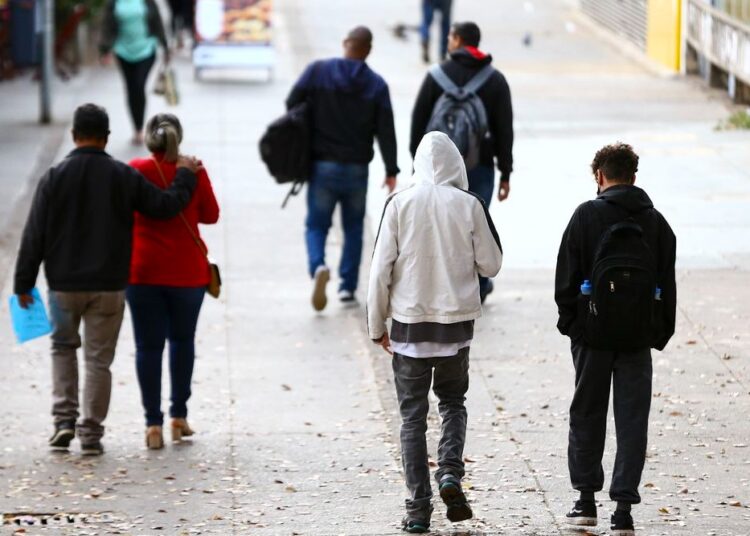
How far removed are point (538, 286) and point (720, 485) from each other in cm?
427

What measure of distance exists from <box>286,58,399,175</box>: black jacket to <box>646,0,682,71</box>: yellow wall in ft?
37.8

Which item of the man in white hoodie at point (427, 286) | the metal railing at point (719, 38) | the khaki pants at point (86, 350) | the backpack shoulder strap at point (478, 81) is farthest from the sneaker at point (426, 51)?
the man in white hoodie at point (427, 286)

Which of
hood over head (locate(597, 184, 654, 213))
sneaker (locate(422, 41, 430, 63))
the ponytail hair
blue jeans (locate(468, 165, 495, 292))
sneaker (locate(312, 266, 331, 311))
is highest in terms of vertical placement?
hood over head (locate(597, 184, 654, 213))

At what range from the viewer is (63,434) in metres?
8.08

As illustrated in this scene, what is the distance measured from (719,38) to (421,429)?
13.8 meters

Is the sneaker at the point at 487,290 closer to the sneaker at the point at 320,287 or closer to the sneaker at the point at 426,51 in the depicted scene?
the sneaker at the point at 320,287

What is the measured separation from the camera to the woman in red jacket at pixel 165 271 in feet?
25.7

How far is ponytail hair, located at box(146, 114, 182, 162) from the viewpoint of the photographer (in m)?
7.82

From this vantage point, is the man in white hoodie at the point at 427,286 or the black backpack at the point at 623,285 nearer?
the black backpack at the point at 623,285

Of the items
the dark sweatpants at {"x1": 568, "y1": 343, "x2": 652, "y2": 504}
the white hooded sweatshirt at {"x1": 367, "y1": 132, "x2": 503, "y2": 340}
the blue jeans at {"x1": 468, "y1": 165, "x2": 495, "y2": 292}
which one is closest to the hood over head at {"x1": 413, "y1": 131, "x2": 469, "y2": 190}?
the white hooded sweatshirt at {"x1": 367, "y1": 132, "x2": 503, "y2": 340}

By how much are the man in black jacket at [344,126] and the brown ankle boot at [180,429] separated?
8.76ft

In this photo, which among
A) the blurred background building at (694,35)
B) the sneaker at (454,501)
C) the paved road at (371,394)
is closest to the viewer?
the sneaker at (454,501)

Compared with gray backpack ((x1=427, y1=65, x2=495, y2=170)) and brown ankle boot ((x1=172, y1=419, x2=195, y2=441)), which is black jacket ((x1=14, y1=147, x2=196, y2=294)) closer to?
brown ankle boot ((x1=172, y1=419, x2=195, y2=441))

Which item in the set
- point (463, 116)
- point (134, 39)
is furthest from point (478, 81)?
point (134, 39)
